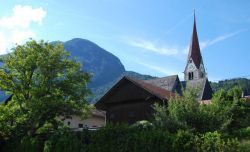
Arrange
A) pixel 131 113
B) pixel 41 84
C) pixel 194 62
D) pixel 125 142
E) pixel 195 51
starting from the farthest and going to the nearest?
pixel 195 51, pixel 194 62, pixel 131 113, pixel 41 84, pixel 125 142

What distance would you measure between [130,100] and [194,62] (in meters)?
58.3

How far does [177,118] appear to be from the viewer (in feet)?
67.5

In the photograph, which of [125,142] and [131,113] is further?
[131,113]

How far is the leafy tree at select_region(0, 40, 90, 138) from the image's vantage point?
25.5 meters

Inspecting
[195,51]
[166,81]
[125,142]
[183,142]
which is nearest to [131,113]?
[125,142]

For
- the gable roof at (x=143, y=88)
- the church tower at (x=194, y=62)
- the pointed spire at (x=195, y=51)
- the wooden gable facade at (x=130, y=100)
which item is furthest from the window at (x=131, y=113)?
the pointed spire at (x=195, y=51)

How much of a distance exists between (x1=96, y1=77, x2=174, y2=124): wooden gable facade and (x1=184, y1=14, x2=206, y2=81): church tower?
56.6m

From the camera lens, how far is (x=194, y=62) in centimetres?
9188

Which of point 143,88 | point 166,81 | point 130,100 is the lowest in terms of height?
point 130,100

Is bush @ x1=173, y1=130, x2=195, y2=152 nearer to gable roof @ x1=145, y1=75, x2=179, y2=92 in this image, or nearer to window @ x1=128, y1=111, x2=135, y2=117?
window @ x1=128, y1=111, x2=135, y2=117

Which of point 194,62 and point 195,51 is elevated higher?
point 195,51

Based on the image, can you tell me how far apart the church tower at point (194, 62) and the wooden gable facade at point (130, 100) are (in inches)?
2227

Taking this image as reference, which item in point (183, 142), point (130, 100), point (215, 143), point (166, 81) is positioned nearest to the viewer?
point (215, 143)

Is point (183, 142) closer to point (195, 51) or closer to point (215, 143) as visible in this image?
point (215, 143)
